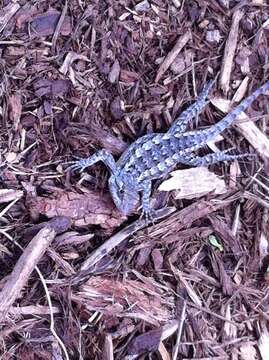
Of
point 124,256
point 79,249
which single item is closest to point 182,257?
point 124,256

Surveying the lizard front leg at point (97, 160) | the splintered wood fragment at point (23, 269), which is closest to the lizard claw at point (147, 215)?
the lizard front leg at point (97, 160)

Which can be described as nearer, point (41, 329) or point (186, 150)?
point (41, 329)

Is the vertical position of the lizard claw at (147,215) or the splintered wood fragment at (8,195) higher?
the splintered wood fragment at (8,195)

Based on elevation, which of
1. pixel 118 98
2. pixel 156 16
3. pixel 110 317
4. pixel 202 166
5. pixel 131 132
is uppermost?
pixel 156 16

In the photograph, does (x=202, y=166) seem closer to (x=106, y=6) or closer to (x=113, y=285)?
(x=113, y=285)

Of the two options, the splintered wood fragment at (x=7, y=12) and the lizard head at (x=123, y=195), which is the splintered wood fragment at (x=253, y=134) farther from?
the splintered wood fragment at (x=7, y=12)

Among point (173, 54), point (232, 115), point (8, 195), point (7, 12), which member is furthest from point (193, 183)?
point (7, 12)
